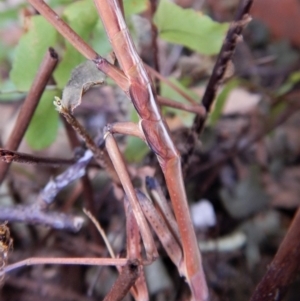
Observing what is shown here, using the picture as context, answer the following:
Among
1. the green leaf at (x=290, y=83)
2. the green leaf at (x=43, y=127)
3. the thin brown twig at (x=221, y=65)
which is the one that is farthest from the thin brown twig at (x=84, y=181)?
the green leaf at (x=290, y=83)

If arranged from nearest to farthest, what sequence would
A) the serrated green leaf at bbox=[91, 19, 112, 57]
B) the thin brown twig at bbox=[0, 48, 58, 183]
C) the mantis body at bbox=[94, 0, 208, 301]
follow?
the mantis body at bbox=[94, 0, 208, 301] < the thin brown twig at bbox=[0, 48, 58, 183] < the serrated green leaf at bbox=[91, 19, 112, 57]

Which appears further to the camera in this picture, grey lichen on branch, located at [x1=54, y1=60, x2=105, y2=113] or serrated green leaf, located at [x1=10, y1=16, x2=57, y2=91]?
serrated green leaf, located at [x1=10, y1=16, x2=57, y2=91]

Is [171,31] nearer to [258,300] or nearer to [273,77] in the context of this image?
[258,300]

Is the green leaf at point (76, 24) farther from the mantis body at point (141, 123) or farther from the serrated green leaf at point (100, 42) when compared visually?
the mantis body at point (141, 123)

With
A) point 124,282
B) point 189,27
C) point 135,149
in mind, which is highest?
point 189,27

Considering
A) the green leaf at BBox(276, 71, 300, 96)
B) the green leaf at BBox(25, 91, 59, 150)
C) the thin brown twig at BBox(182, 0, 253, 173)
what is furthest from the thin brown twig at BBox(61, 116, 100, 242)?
the green leaf at BBox(276, 71, 300, 96)

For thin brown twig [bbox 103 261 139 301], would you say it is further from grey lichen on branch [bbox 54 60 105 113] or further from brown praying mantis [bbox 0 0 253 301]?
grey lichen on branch [bbox 54 60 105 113]

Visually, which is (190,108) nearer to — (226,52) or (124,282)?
(226,52)

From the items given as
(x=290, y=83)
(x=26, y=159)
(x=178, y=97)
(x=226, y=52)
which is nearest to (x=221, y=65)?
(x=226, y=52)
